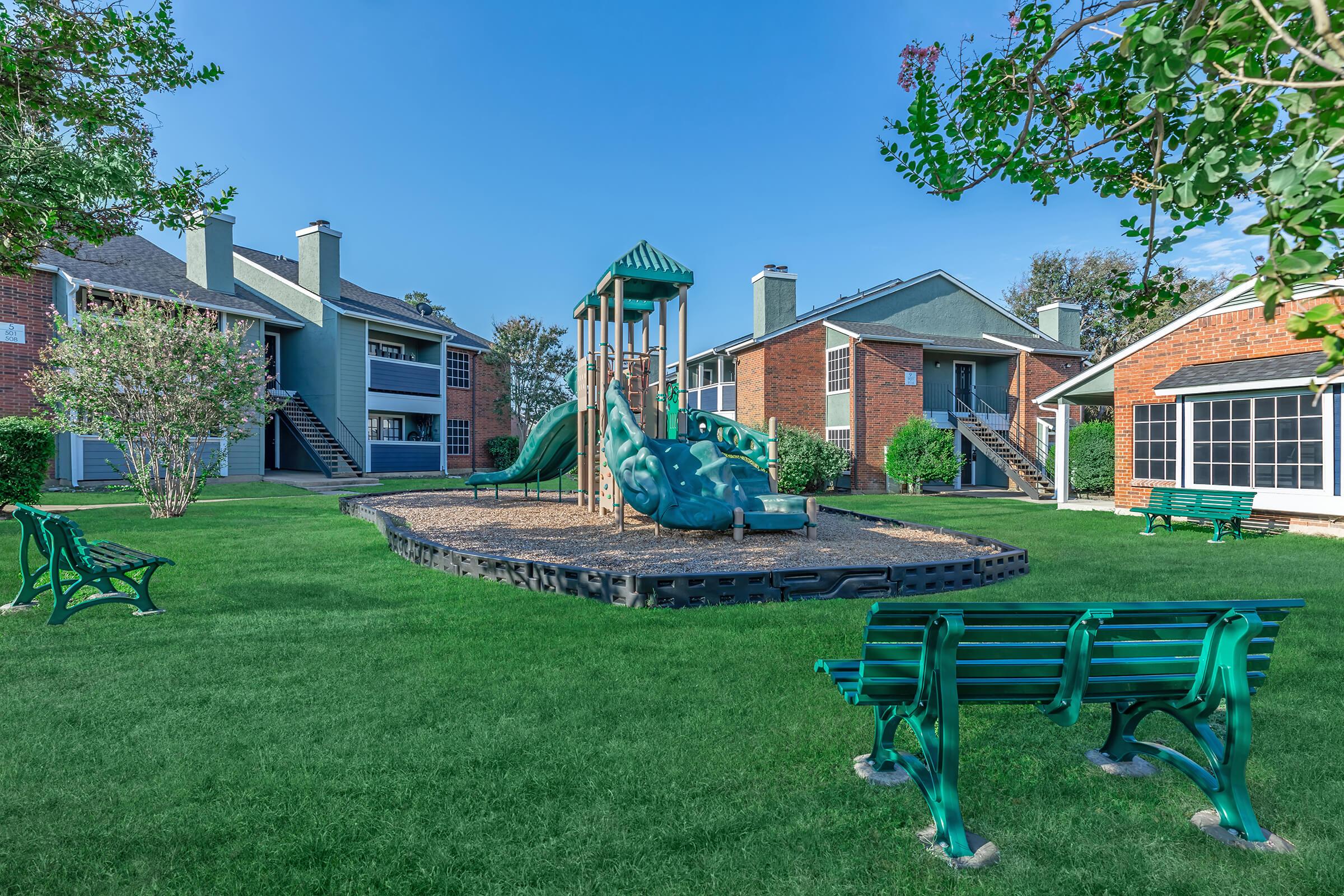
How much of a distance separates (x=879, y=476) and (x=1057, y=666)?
74.1 feet

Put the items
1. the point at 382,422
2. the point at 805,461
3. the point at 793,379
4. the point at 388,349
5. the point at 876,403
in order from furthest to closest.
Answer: the point at 388,349
the point at 382,422
the point at 793,379
the point at 876,403
the point at 805,461

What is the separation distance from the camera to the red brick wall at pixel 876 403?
2453 centimetres

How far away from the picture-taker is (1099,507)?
17625 millimetres

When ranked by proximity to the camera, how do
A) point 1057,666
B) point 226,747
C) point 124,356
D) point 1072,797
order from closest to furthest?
point 1057,666 < point 1072,797 < point 226,747 < point 124,356

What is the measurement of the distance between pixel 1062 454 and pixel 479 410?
25036 millimetres

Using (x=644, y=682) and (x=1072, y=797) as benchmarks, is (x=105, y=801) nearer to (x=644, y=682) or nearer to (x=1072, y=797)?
(x=644, y=682)

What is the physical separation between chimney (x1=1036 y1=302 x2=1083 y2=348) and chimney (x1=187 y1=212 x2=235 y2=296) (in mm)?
31877

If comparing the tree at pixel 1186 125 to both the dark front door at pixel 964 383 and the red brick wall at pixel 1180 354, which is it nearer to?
the red brick wall at pixel 1180 354

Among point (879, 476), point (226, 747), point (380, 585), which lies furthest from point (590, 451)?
point (879, 476)

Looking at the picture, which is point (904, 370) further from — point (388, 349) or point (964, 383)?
point (388, 349)

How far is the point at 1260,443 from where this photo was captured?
13.6m

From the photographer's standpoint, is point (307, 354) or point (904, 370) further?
point (307, 354)

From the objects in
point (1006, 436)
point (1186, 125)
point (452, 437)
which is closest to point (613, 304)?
point (1186, 125)

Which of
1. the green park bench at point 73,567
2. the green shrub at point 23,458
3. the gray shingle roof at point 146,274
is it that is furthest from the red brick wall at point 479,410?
the green park bench at point 73,567
